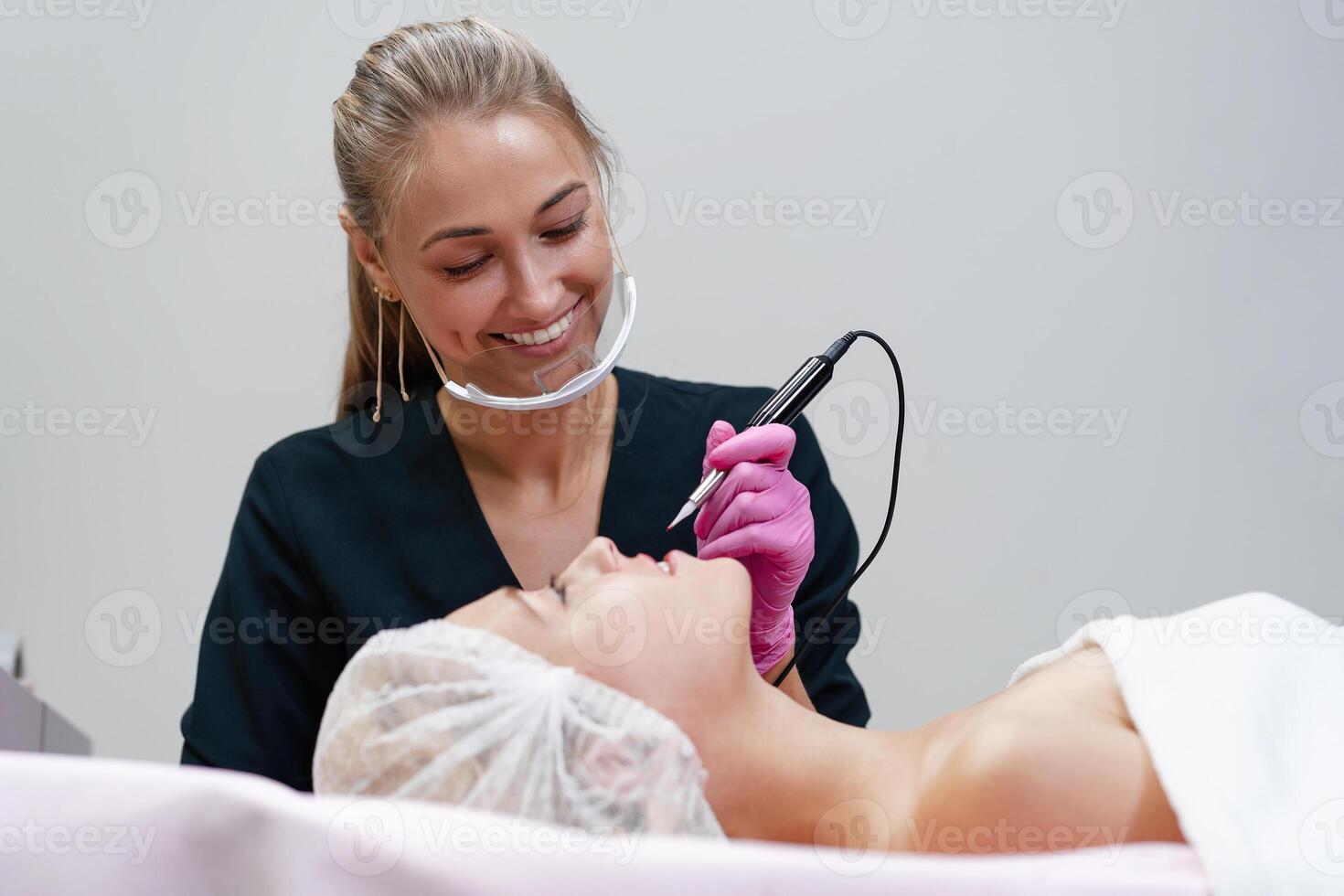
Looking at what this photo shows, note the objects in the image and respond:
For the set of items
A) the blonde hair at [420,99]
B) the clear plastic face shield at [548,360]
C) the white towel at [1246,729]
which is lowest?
the white towel at [1246,729]

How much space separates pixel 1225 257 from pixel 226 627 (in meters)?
1.81

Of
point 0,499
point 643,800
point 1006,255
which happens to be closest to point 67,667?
point 0,499

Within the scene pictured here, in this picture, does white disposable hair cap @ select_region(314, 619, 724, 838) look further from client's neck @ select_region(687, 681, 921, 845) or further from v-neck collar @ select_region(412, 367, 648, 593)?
v-neck collar @ select_region(412, 367, 648, 593)

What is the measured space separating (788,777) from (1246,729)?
1.30ft

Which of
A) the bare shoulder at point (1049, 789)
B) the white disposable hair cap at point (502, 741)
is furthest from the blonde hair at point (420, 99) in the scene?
the bare shoulder at point (1049, 789)

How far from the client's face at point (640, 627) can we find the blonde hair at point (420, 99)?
583 millimetres

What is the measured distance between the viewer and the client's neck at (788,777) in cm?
106

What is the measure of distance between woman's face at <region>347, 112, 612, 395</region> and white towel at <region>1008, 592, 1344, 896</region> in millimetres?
707

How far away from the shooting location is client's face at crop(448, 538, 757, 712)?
1044 mm

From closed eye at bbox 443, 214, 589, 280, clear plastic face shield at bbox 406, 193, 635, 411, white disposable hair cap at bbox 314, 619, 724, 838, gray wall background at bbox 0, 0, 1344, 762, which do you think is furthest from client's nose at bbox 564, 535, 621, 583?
gray wall background at bbox 0, 0, 1344, 762

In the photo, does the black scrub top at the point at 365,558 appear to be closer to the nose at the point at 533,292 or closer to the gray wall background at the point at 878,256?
the nose at the point at 533,292

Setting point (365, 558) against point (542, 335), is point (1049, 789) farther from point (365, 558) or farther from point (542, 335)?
point (365, 558)

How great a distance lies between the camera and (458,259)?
137 centimetres

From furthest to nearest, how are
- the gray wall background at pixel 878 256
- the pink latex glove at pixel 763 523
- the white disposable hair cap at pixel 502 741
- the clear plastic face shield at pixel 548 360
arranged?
the gray wall background at pixel 878 256
the clear plastic face shield at pixel 548 360
the pink latex glove at pixel 763 523
the white disposable hair cap at pixel 502 741
